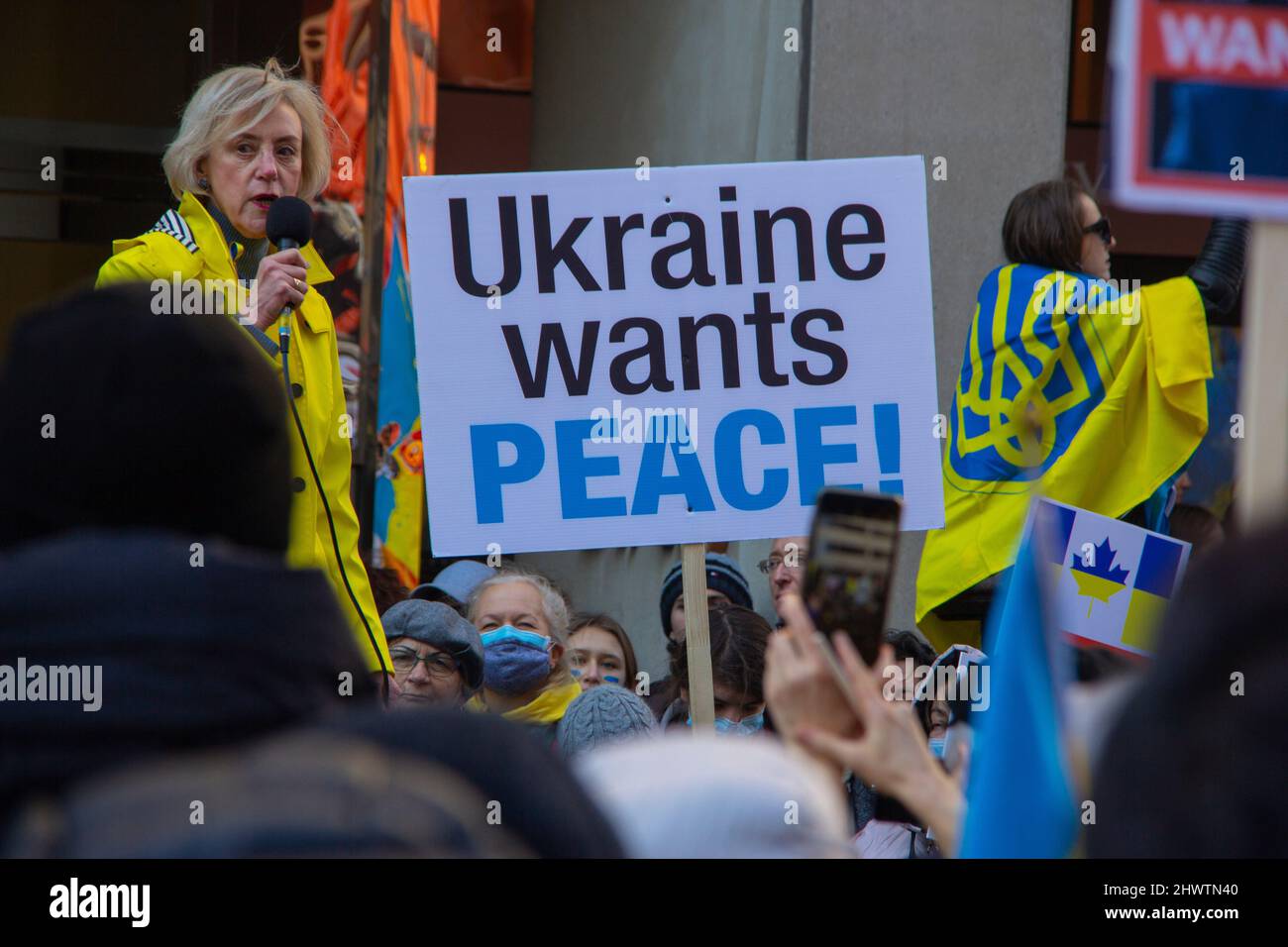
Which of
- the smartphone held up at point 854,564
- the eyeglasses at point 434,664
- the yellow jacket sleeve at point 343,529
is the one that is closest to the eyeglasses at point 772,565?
the eyeglasses at point 434,664

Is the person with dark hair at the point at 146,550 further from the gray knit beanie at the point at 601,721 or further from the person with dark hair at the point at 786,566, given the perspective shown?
the person with dark hair at the point at 786,566

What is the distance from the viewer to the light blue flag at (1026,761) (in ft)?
5.03

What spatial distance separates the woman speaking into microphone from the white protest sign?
0.66 feet

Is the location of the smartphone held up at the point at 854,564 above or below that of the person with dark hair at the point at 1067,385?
below

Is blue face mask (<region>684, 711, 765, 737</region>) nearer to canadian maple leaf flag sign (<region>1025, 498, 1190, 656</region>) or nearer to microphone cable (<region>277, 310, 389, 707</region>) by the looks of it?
canadian maple leaf flag sign (<region>1025, 498, 1190, 656</region>)

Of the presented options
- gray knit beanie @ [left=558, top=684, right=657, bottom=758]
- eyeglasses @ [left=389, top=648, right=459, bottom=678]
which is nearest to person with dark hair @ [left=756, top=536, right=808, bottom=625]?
eyeglasses @ [left=389, top=648, right=459, bottom=678]

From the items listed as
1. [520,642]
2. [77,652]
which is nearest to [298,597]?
[77,652]

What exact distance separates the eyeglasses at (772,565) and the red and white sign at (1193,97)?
146 inches

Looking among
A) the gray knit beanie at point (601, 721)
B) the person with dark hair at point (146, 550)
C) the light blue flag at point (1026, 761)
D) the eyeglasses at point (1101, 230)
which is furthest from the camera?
the eyeglasses at point (1101, 230)

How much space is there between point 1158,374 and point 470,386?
5.79 feet

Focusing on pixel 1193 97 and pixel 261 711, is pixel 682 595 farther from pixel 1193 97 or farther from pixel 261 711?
pixel 261 711

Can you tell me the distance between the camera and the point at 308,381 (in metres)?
3.82

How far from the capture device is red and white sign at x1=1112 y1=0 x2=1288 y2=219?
173cm

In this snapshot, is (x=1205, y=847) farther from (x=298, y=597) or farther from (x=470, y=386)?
(x=470, y=386)
